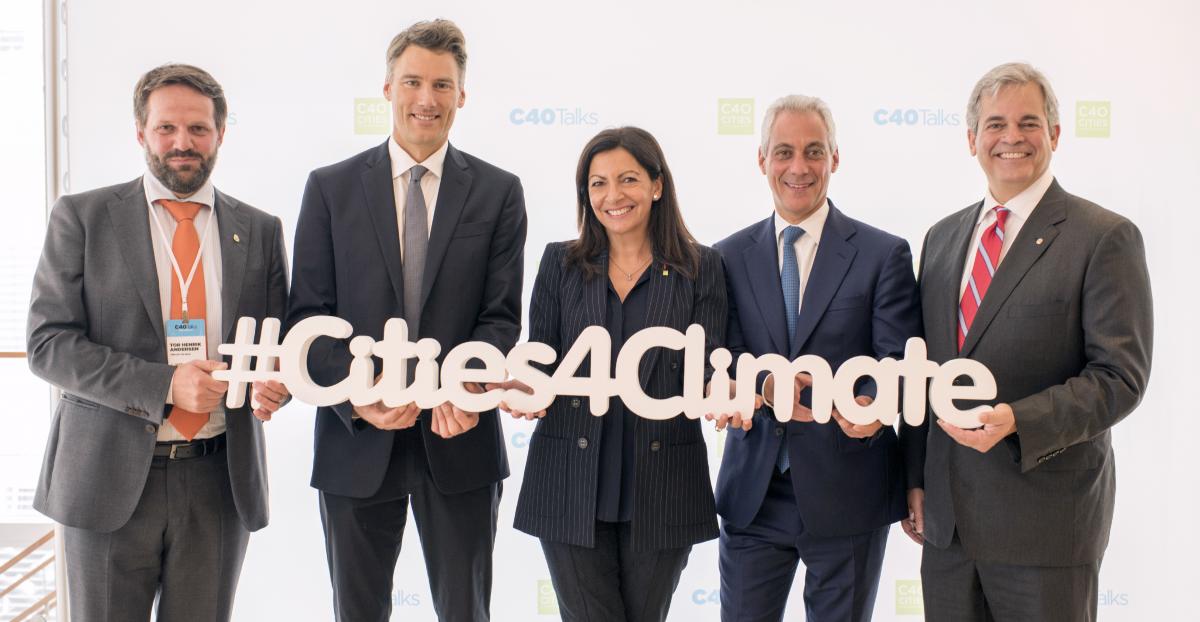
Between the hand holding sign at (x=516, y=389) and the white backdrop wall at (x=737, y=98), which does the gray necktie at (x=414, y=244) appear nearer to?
the hand holding sign at (x=516, y=389)

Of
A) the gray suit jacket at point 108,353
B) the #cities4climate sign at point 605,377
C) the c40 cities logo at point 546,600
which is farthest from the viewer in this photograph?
the c40 cities logo at point 546,600

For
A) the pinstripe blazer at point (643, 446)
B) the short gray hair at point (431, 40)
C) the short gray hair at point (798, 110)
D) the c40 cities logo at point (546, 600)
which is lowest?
the c40 cities logo at point (546, 600)

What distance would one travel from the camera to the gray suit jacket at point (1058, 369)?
1.96 meters

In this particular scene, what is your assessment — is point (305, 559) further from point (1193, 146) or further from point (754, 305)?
point (1193, 146)

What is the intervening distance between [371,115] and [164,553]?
6.22 ft

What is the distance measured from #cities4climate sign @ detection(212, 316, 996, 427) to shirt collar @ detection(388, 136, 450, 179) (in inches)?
21.4

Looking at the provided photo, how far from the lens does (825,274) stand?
2221 mm

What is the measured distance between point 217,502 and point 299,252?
68cm

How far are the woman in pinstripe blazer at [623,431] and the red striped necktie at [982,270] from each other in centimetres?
58

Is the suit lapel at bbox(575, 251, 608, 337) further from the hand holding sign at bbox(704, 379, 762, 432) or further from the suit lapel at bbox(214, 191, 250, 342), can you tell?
A: the suit lapel at bbox(214, 191, 250, 342)

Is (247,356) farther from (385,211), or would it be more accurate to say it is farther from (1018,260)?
(1018,260)

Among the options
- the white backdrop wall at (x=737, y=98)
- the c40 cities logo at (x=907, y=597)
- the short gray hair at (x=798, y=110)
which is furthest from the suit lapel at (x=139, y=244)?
the c40 cities logo at (x=907, y=597)

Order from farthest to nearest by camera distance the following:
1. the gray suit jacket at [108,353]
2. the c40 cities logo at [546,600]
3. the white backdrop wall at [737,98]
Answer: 1. the c40 cities logo at [546,600]
2. the white backdrop wall at [737,98]
3. the gray suit jacket at [108,353]

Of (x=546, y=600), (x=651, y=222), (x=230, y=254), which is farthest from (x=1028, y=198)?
(x=546, y=600)
